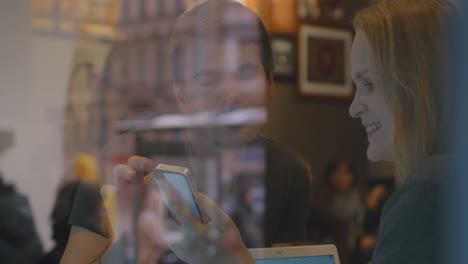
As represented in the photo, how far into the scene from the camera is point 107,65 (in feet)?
4.49

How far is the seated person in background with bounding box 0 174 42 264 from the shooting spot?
1211 mm

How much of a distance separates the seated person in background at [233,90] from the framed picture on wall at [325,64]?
0.80 feet

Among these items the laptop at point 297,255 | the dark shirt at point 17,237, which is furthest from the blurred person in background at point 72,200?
the laptop at point 297,255

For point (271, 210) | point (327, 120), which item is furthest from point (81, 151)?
point (327, 120)

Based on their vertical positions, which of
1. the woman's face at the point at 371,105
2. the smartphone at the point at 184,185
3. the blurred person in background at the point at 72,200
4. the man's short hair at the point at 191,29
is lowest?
the blurred person in background at the point at 72,200

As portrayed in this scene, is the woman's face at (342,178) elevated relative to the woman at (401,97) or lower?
lower

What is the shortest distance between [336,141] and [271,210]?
0.38 metres

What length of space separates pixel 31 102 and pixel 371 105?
0.84 m

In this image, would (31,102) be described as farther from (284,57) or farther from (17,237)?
(284,57)

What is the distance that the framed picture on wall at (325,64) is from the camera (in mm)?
1492

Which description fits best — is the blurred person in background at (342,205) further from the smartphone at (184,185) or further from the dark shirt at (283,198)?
the smartphone at (184,185)

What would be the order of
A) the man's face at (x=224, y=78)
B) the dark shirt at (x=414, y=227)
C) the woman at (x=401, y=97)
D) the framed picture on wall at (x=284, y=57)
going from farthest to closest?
the framed picture on wall at (x=284, y=57) < the man's face at (x=224, y=78) < the woman at (x=401, y=97) < the dark shirt at (x=414, y=227)

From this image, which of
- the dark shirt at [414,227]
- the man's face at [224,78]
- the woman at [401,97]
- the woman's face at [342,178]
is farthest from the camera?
the woman's face at [342,178]

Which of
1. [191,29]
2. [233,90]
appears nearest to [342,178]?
[233,90]
